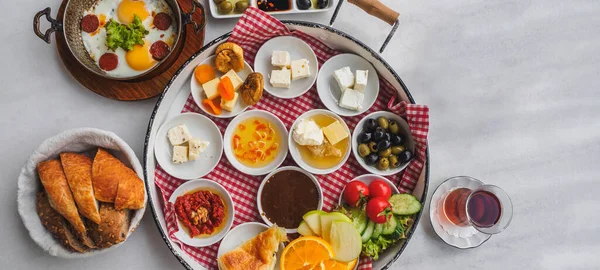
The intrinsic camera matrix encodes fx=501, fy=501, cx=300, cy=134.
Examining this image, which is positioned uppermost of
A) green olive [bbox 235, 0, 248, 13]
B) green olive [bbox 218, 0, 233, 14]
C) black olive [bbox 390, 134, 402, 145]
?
green olive [bbox 235, 0, 248, 13]

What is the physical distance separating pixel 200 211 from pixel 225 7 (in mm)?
1361

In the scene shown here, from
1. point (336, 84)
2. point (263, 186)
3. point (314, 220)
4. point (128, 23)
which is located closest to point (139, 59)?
point (128, 23)

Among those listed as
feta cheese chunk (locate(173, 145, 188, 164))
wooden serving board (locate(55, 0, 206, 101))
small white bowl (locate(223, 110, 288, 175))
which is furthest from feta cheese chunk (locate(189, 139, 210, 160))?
wooden serving board (locate(55, 0, 206, 101))

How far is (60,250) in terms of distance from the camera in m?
3.03

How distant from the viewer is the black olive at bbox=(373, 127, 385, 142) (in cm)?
319

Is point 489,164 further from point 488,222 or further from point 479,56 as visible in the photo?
point 479,56

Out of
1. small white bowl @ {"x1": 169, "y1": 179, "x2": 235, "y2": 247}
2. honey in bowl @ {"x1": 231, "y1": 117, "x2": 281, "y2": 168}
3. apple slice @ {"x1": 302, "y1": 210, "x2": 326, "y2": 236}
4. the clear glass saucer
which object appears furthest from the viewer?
the clear glass saucer

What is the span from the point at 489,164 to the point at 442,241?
0.66 metres

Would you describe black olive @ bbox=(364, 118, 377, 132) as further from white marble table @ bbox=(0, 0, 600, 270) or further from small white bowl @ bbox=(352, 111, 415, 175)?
white marble table @ bbox=(0, 0, 600, 270)

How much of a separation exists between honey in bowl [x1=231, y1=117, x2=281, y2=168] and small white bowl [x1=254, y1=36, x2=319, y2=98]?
0.81 ft

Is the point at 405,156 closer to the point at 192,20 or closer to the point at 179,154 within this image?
the point at 179,154

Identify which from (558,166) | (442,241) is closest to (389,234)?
(442,241)

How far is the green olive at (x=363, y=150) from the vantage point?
10.5 ft

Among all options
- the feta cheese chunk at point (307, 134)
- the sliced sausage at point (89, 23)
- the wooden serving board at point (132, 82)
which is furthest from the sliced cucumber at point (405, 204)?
the sliced sausage at point (89, 23)
